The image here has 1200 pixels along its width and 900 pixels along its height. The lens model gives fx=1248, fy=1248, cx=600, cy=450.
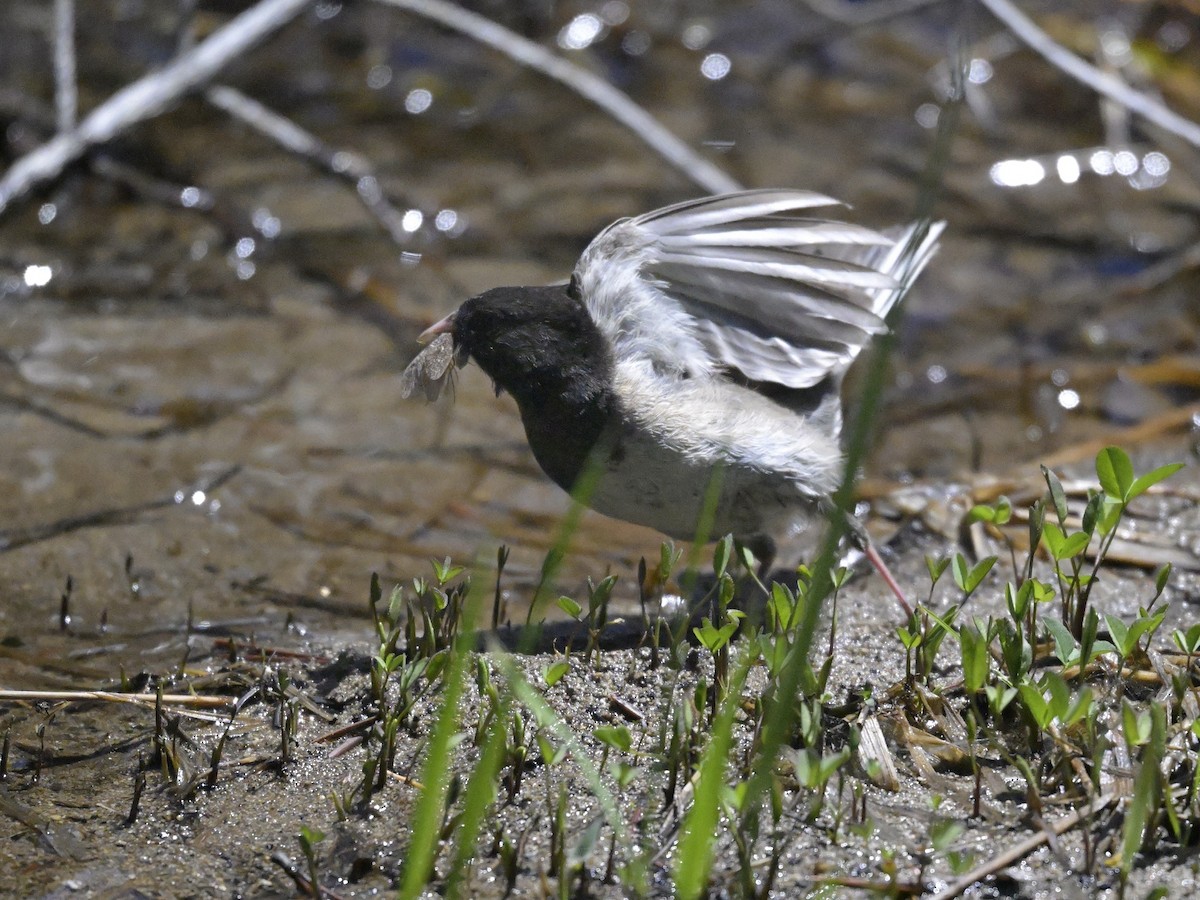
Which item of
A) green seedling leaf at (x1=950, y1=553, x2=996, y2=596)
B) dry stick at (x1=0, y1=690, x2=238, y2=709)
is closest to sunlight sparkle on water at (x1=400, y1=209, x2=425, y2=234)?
dry stick at (x1=0, y1=690, x2=238, y2=709)

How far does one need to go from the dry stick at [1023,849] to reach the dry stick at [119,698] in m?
1.83

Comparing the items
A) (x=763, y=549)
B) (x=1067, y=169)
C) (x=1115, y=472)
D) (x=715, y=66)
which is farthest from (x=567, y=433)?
(x=715, y=66)

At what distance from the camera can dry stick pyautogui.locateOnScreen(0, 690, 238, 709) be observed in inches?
123

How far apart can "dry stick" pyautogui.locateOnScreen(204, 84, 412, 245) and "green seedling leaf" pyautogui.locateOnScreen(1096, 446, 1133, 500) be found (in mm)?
4464

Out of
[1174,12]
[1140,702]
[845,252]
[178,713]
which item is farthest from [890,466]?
[1174,12]

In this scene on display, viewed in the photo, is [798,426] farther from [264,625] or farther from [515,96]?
[515,96]

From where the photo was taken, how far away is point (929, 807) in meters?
2.69

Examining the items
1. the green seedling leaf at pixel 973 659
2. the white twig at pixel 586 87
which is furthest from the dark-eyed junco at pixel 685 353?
the white twig at pixel 586 87

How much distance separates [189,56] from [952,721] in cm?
542

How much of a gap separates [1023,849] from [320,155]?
532cm

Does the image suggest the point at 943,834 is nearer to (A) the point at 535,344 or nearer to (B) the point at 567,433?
(B) the point at 567,433

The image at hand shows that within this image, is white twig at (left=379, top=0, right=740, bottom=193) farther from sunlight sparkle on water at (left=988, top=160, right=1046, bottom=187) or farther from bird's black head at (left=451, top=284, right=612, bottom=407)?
bird's black head at (left=451, top=284, right=612, bottom=407)

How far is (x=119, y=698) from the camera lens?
10.3 ft

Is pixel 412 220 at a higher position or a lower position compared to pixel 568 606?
higher
